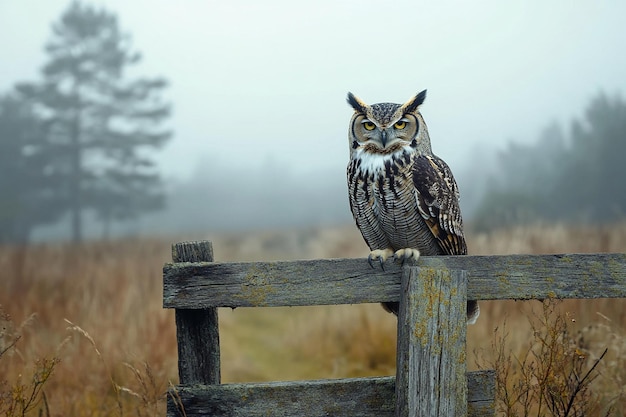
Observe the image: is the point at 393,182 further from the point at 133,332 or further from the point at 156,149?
the point at 156,149

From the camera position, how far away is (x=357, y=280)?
1.96m

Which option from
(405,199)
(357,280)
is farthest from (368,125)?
(357,280)

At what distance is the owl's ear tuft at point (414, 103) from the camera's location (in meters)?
2.38

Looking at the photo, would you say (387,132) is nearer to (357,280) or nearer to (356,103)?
(356,103)

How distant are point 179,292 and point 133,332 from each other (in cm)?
276

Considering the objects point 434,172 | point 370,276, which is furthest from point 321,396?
point 434,172

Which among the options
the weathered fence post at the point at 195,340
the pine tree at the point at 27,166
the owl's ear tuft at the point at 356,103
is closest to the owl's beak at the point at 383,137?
the owl's ear tuft at the point at 356,103

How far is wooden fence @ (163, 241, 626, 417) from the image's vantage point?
1854 millimetres

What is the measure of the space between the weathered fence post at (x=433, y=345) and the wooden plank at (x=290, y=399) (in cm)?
12

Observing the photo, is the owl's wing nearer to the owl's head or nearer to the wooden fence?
the owl's head

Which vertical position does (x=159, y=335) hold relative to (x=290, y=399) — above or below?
below

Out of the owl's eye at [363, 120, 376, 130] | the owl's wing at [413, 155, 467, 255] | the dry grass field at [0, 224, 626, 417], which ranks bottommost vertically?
the dry grass field at [0, 224, 626, 417]

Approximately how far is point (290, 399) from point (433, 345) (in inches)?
20.3

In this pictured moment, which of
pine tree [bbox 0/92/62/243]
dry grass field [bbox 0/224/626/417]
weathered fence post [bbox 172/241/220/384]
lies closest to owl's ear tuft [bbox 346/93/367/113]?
weathered fence post [bbox 172/241/220/384]
